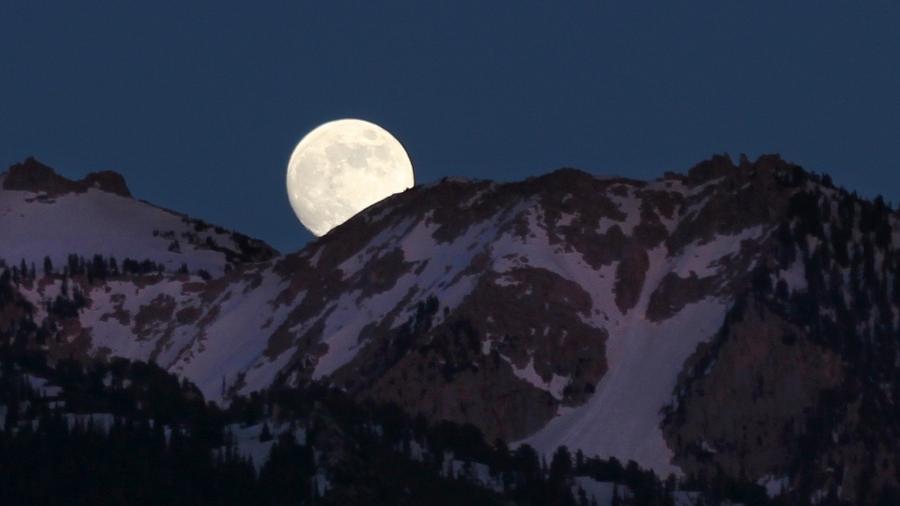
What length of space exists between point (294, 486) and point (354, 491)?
2.32m

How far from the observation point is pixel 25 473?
200 metres

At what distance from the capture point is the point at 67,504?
197 m

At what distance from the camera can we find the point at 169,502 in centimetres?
19762

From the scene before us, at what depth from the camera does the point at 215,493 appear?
198750 millimetres

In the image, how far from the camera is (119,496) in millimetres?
197750

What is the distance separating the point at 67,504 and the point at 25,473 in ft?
11.4

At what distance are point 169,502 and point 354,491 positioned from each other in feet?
23.7

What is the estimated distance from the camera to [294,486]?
199125 millimetres

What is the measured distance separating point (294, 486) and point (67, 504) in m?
8.87

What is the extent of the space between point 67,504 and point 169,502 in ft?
12.8

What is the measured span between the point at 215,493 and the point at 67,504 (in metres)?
5.84
